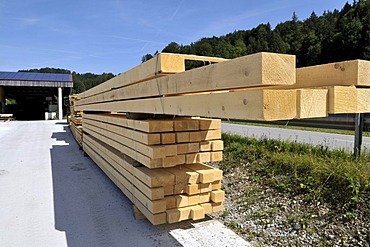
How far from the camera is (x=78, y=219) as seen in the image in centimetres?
385

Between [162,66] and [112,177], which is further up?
[162,66]

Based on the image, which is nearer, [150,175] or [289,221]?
[150,175]

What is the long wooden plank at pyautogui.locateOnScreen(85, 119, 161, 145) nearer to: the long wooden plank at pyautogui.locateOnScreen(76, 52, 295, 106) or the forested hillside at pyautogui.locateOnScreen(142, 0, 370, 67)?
the long wooden plank at pyautogui.locateOnScreen(76, 52, 295, 106)

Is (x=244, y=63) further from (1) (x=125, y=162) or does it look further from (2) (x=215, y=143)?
(1) (x=125, y=162)

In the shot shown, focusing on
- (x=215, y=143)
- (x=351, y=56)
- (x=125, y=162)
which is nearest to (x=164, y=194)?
(x=215, y=143)

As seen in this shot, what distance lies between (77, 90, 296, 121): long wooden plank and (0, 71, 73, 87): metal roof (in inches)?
1106

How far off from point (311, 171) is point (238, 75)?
323 cm

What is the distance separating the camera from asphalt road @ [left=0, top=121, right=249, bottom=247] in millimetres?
3273

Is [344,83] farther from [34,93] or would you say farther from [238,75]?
[34,93]

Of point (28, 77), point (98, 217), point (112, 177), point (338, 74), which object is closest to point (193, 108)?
point (338, 74)

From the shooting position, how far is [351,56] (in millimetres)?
28578

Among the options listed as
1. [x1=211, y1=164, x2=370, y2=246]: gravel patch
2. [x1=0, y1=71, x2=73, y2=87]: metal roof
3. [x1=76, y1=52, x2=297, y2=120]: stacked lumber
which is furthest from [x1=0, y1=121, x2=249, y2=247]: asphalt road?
[x1=0, y1=71, x2=73, y2=87]: metal roof

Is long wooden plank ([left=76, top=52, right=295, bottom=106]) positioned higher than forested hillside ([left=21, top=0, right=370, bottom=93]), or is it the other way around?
forested hillside ([left=21, top=0, right=370, bottom=93])

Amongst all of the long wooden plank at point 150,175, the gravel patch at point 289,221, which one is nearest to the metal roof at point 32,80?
the long wooden plank at point 150,175
